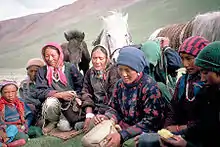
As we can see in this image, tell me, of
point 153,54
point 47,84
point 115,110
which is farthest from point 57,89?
point 153,54

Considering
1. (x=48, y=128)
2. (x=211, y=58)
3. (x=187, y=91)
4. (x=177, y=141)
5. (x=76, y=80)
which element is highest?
(x=211, y=58)

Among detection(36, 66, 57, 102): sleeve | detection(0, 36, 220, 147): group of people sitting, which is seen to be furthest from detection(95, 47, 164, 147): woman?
detection(36, 66, 57, 102): sleeve

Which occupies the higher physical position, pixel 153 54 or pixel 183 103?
pixel 153 54

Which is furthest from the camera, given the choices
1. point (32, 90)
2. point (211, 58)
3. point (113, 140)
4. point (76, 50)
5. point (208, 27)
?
point (76, 50)

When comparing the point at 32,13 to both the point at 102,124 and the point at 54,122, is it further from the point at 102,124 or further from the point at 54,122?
the point at 102,124

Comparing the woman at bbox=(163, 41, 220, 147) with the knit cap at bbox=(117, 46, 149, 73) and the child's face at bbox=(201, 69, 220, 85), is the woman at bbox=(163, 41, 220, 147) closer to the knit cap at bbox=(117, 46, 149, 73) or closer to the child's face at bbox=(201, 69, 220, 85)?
the child's face at bbox=(201, 69, 220, 85)

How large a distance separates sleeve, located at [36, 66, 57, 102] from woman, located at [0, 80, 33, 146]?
214 millimetres

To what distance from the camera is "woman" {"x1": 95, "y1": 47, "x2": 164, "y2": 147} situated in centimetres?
203

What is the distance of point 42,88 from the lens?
9.61ft

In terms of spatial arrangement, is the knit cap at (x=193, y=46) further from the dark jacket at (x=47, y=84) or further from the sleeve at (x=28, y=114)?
the sleeve at (x=28, y=114)

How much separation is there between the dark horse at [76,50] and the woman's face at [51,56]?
0.85 m

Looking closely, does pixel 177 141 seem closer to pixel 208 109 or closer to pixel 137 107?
pixel 208 109

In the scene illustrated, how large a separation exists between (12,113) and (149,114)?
1431 millimetres

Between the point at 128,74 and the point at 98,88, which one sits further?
the point at 98,88
